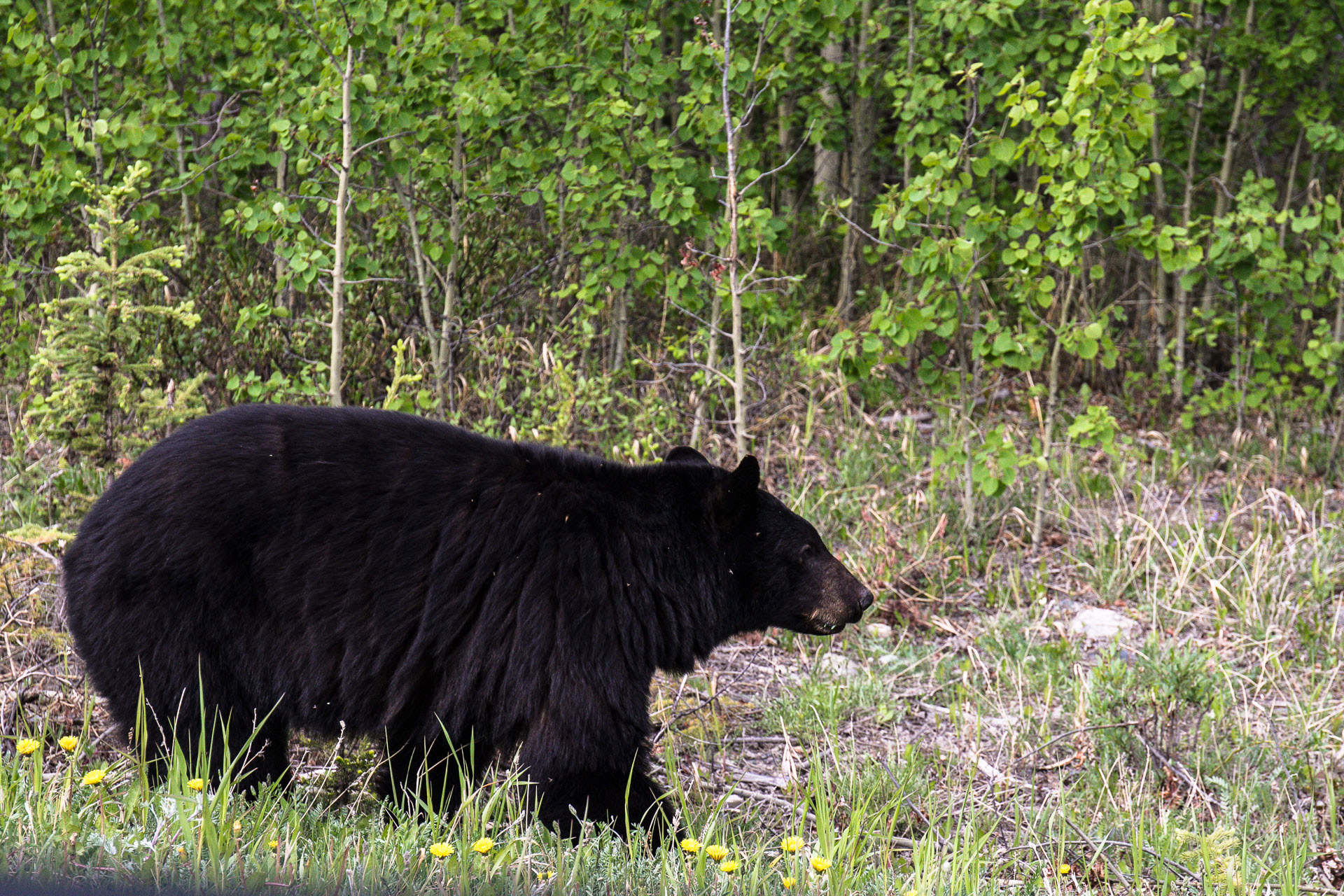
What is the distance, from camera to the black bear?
3.40m

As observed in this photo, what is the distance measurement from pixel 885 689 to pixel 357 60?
12.9 ft

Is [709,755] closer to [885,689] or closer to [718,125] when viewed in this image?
[885,689]

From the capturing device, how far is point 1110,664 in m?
5.27

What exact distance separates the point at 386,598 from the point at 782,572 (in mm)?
1296

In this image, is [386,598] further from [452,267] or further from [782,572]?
[452,267]

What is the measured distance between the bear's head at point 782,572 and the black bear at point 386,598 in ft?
0.72

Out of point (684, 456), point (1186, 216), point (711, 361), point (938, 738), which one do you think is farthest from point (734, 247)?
point (1186, 216)

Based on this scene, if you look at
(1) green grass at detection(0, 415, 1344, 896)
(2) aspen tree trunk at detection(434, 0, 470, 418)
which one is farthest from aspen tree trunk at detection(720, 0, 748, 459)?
(2) aspen tree trunk at detection(434, 0, 470, 418)

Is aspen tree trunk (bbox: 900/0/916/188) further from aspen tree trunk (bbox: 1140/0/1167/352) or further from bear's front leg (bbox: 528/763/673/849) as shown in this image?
bear's front leg (bbox: 528/763/673/849)

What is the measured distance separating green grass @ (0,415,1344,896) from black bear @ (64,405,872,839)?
0.21 metres

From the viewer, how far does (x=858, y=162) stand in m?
9.28

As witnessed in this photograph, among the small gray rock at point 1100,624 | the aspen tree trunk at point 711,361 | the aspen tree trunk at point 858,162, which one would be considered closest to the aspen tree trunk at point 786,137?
the aspen tree trunk at point 858,162

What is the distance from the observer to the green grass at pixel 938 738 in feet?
9.23

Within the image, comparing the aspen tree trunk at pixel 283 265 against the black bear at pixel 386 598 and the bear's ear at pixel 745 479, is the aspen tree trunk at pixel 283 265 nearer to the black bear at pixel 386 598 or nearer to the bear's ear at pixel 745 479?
the black bear at pixel 386 598
